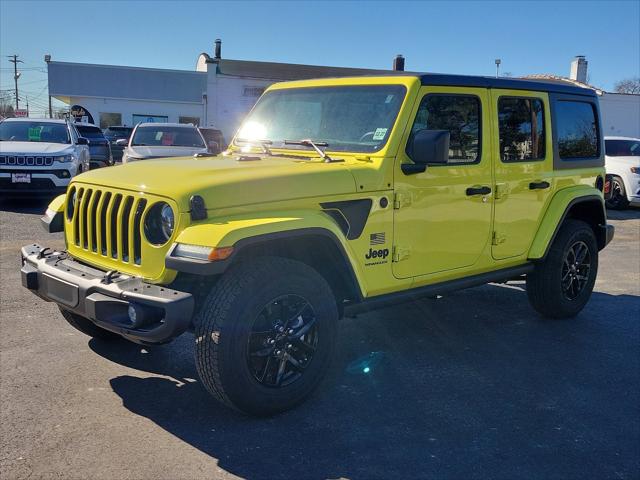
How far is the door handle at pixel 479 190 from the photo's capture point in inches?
179

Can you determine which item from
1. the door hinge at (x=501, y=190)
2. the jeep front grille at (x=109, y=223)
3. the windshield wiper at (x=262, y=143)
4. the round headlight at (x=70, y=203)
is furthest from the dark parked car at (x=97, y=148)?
the door hinge at (x=501, y=190)

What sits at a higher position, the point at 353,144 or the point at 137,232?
the point at 353,144

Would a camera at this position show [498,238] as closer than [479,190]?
No

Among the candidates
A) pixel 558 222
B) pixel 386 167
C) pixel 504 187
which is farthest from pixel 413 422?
pixel 558 222

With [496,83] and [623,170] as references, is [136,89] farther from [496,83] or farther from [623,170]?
[496,83]

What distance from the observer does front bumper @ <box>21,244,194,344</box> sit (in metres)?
3.12

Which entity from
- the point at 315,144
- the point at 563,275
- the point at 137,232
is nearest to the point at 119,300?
the point at 137,232

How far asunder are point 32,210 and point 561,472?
35.4 ft

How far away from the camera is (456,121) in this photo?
14.8 ft

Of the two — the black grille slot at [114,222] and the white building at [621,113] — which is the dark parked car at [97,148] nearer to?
the black grille slot at [114,222]

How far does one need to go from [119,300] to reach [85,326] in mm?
1411

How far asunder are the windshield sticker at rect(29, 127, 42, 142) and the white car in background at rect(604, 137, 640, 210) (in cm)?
1234

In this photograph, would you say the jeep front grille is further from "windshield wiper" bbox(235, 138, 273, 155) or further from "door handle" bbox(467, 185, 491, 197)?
"door handle" bbox(467, 185, 491, 197)

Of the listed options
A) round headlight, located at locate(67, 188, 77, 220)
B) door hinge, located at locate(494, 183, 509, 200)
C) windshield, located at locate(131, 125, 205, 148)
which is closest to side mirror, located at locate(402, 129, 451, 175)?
door hinge, located at locate(494, 183, 509, 200)
